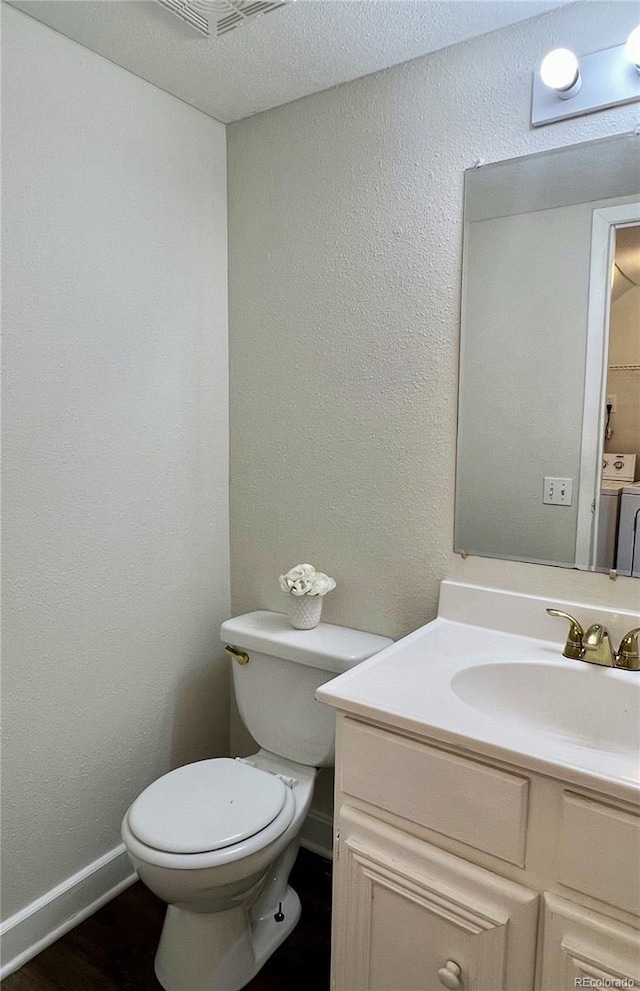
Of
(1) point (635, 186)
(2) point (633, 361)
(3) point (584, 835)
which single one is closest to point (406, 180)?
(1) point (635, 186)

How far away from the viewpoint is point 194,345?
189 cm

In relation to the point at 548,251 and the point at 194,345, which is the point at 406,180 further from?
the point at 194,345

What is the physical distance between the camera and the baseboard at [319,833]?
191 centimetres

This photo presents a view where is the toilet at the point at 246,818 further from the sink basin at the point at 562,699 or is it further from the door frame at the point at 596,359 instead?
the door frame at the point at 596,359

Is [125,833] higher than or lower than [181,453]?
lower

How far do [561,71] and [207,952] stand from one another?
6.64ft

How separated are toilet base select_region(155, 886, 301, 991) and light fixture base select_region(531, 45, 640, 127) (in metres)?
1.91

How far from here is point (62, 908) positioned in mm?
1649

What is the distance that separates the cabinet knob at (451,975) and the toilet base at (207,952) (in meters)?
0.60

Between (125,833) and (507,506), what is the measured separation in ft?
3.67

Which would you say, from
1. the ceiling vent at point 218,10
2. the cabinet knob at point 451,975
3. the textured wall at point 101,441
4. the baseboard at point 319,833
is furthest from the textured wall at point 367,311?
the cabinet knob at point 451,975

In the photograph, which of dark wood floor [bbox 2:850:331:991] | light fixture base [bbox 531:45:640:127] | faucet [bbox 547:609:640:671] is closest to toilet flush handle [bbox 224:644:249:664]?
dark wood floor [bbox 2:850:331:991]

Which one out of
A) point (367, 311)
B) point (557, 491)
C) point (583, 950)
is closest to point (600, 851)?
point (583, 950)

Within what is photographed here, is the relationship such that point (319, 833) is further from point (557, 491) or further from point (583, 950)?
point (557, 491)
